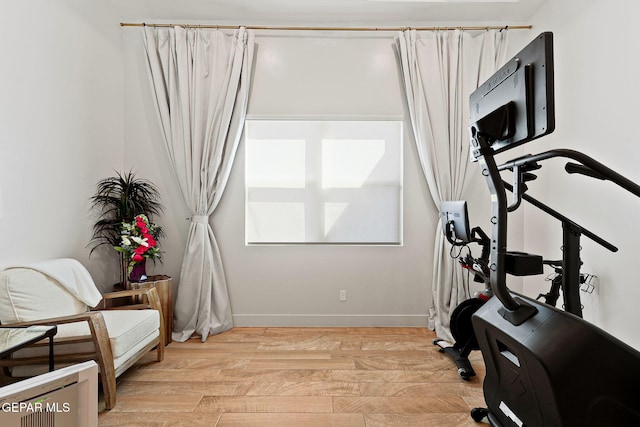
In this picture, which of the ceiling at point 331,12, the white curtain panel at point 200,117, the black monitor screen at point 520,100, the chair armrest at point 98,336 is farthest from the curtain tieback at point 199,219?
the black monitor screen at point 520,100

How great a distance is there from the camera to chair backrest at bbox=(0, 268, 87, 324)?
216cm

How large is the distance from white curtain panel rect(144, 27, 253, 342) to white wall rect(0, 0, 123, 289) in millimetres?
480

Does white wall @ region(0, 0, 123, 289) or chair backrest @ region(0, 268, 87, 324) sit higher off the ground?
white wall @ region(0, 0, 123, 289)

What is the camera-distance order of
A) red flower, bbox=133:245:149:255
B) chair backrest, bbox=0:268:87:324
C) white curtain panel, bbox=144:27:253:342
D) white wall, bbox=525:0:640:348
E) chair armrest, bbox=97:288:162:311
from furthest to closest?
white curtain panel, bbox=144:27:253:342
red flower, bbox=133:245:149:255
chair armrest, bbox=97:288:162:311
white wall, bbox=525:0:640:348
chair backrest, bbox=0:268:87:324

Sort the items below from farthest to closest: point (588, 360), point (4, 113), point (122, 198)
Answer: point (122, 198) < point (4, 113) < point (588, 360)

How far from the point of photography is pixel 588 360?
134cm

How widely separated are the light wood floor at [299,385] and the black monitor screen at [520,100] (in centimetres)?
162

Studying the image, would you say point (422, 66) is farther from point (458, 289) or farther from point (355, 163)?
point (458, 289)

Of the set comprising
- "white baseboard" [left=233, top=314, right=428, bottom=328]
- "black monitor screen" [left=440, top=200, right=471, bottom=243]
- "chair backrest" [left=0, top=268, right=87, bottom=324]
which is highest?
"black monitor screen" [left=440, top=200, right=471, bottom=243]

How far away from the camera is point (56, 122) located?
2.79 meters

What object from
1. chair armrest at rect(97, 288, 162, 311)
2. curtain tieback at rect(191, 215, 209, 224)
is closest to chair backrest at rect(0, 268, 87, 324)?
chair armrest at rect(97, 288, 162, 311)

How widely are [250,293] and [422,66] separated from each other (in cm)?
296

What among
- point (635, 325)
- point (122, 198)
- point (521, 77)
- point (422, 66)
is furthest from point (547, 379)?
point (122, 198)

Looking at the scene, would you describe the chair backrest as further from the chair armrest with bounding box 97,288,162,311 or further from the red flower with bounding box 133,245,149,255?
the red flower with bounding box 133,245,149,255
